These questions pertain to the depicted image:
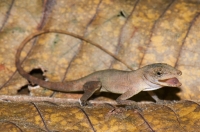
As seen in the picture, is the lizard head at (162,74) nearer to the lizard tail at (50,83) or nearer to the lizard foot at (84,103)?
the lizard foot at (84,103)

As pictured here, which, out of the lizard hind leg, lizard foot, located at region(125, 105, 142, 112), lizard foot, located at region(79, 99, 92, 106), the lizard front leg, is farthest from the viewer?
the lizard hind leg

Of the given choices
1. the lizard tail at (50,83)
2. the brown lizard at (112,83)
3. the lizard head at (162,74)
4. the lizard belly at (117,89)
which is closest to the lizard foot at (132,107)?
the brown lizard at (112,83)

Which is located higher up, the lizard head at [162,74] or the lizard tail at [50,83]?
the lizard head at [162,74]

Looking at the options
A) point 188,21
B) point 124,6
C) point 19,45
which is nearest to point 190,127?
point 188,21

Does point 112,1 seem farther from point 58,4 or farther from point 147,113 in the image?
point 147,113

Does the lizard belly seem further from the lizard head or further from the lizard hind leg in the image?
the lizard head

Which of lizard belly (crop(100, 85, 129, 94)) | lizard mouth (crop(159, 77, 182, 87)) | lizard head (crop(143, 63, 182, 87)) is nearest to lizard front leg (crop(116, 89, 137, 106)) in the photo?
lizard belly (crop(100, 85, 129, 94))

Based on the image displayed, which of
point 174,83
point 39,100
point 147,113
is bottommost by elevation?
point 39,100
